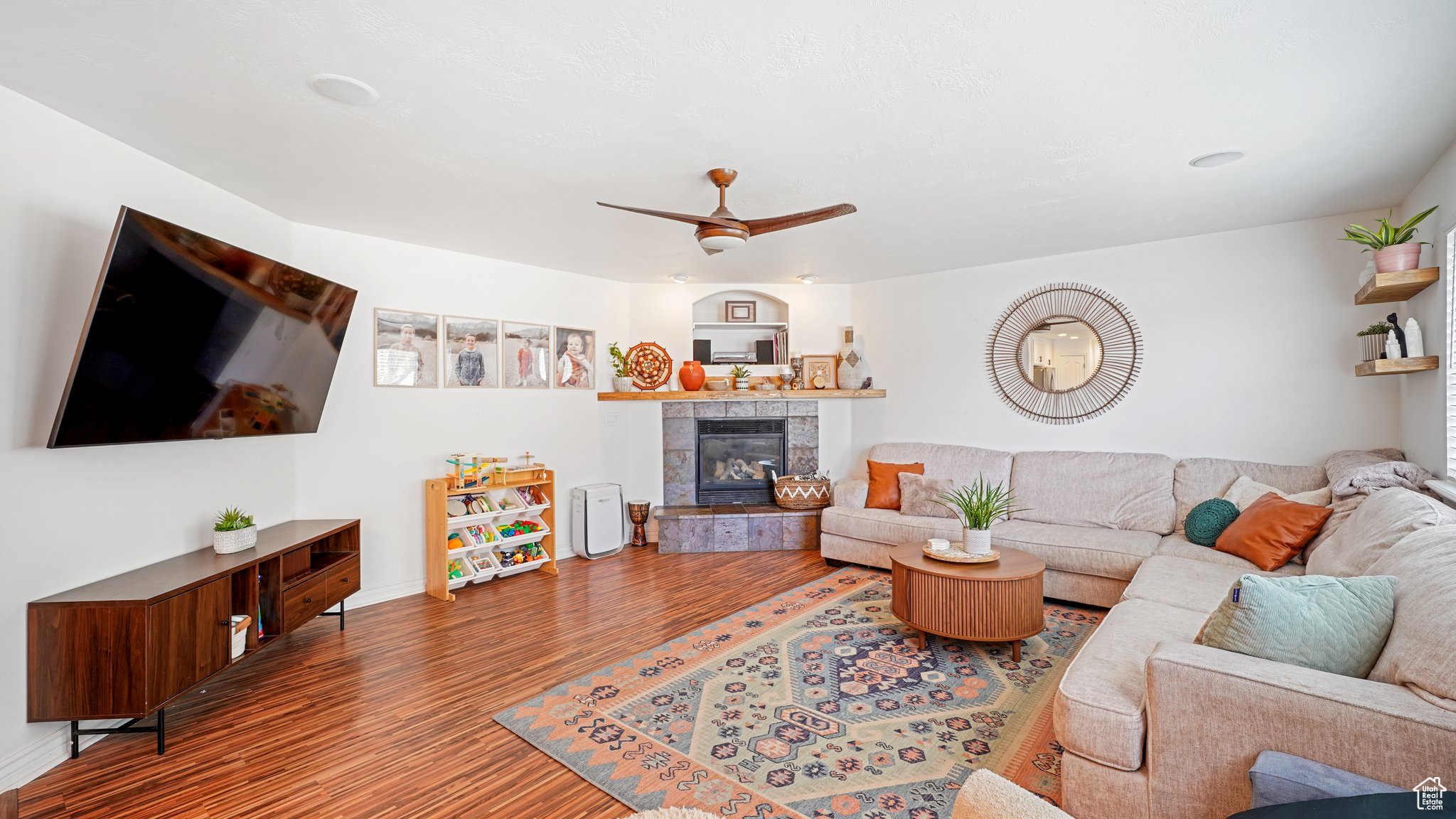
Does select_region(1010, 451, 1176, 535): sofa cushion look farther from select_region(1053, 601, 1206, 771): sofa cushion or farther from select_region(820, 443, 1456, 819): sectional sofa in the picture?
select_region(1053, 601, 1206, 771): sofa cushion

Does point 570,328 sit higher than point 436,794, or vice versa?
point 570,328

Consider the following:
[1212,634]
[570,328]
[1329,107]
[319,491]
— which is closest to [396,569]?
[319,491]

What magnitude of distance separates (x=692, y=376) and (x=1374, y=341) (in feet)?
14.9

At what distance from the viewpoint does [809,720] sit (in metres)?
2.60

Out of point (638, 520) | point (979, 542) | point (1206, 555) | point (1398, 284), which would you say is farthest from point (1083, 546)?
point (638, 520)

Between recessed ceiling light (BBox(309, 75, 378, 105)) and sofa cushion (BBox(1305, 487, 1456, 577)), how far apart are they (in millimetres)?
3930

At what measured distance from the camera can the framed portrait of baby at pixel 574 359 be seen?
5.29 metres

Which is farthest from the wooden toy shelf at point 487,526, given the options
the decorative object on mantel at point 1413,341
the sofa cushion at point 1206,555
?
the decorative object on mantel at point 1413,341

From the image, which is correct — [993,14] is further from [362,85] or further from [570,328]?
[570,328]

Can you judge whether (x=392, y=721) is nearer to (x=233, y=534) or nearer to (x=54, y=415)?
(x=233, y=534)

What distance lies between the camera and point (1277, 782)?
4.39ft

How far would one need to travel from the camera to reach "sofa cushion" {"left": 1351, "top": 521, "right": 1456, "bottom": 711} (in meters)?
1.40

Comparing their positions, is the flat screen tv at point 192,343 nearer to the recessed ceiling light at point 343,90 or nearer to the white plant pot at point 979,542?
the recessed ceiling light at point 343,90

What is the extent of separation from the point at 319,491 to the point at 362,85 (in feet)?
9.06
